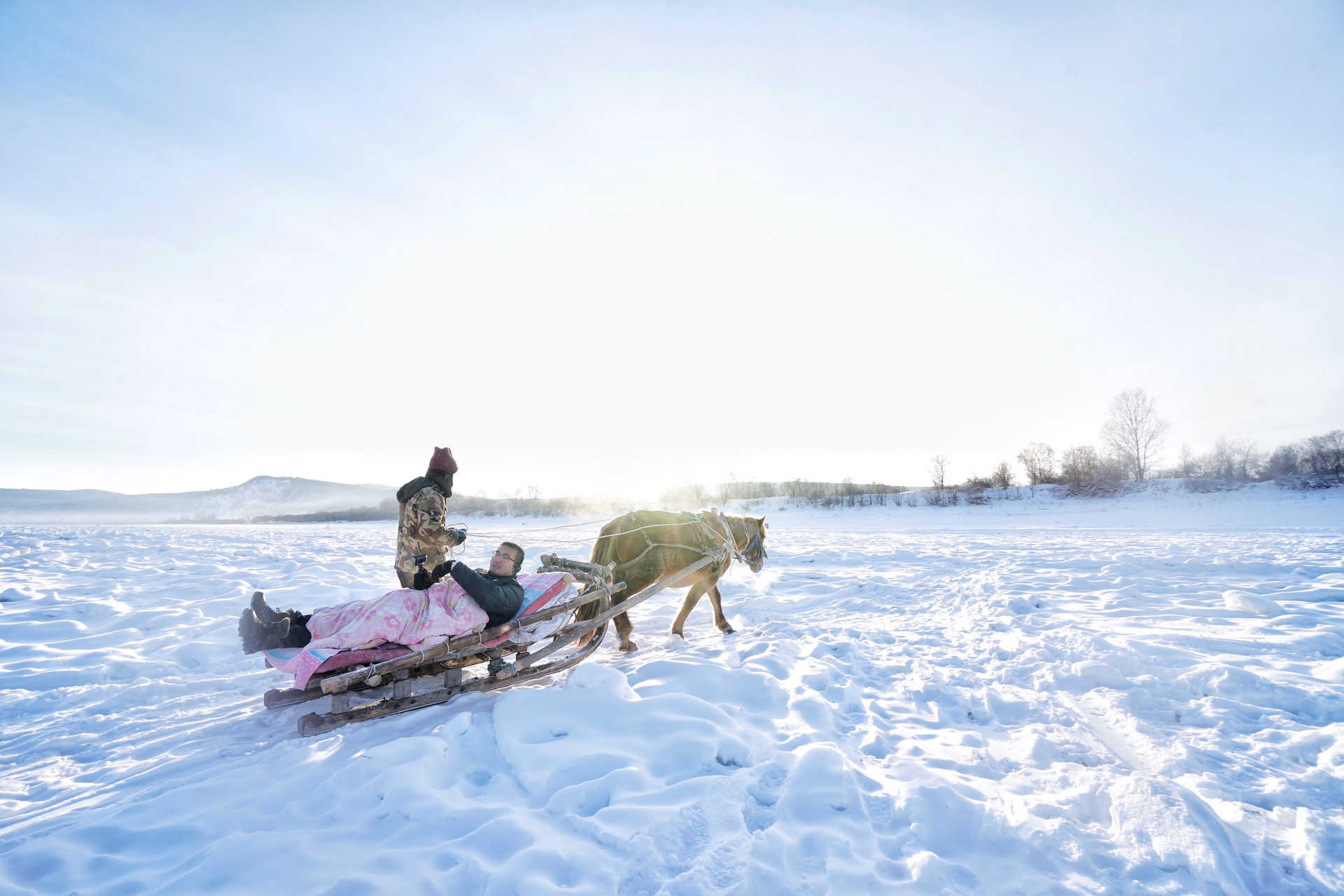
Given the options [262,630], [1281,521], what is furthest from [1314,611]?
[1281,521]

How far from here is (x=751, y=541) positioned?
23.6 feet

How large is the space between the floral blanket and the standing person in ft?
3.18

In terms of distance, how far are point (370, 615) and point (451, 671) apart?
76 centimetres

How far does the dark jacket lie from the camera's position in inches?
156

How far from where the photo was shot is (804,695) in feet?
13.6

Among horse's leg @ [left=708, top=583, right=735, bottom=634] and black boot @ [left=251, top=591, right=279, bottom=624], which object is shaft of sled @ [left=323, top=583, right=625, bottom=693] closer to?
black boot @ [left=251, top=591, right=279, bottom=624]

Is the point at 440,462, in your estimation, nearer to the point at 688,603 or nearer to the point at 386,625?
the point at 386,625

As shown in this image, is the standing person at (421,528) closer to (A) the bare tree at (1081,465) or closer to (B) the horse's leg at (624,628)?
(B) the horse's leg at (624,628)

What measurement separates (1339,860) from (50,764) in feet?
23.6

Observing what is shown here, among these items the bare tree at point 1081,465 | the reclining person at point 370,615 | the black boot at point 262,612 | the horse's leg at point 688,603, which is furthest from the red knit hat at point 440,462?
the bare tree at point 1081,465

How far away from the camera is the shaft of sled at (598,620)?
4.44 metres

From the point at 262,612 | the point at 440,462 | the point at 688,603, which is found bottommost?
the point at 688,603

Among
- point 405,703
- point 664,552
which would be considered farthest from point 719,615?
point 405,703

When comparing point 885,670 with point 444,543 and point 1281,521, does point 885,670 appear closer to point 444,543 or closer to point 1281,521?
point 444,543
